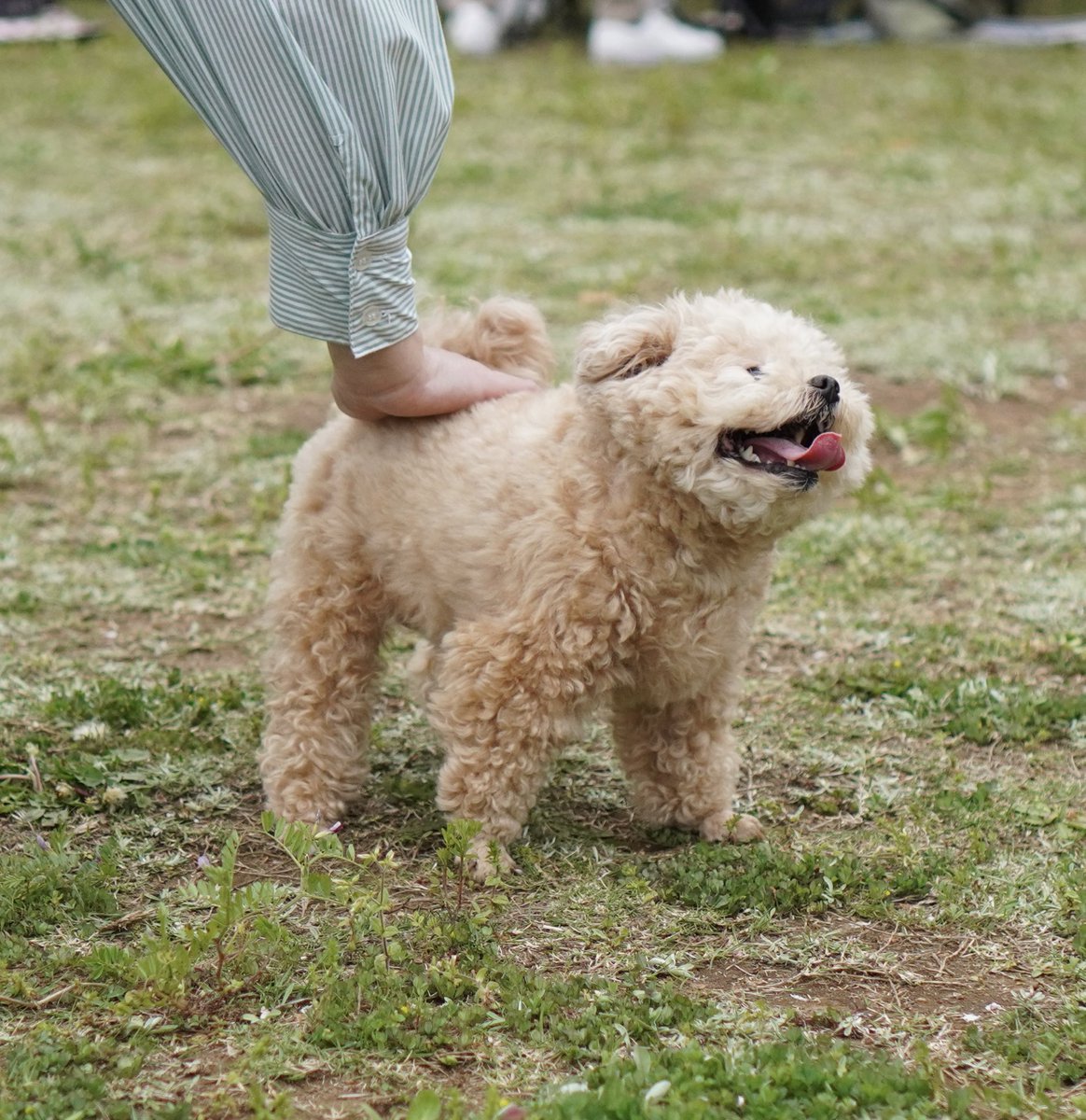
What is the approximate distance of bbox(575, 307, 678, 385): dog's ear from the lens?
295 cm

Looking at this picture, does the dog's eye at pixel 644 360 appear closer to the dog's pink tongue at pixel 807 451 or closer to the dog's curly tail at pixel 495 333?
the dog's pink tongue at pixel 807 451

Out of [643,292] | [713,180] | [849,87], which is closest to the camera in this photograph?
[643,292]

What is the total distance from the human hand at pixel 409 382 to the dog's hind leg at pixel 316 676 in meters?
0.33

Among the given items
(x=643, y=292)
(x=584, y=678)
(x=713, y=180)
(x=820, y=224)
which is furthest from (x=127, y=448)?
(x=713, y=180)

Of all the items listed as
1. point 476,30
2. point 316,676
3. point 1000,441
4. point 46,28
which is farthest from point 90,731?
point 46,28

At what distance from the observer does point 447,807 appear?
3160 mm

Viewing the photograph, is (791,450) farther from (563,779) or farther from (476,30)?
(476,30)

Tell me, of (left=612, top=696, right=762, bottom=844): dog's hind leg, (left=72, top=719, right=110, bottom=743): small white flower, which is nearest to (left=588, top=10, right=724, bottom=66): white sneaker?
(left=72, top=719, right=110, bottom=743): small white flower

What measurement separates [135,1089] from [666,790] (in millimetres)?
1348

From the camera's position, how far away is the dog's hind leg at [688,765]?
10.9 feet

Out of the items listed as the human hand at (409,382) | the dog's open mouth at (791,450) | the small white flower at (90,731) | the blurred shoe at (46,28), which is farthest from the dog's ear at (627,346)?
the blurred shoe at (46,28)

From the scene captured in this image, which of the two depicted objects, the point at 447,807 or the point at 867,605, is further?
the point at 867,605

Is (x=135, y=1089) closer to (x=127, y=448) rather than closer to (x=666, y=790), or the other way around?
(x=666, y=790)

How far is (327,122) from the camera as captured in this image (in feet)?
9.46
